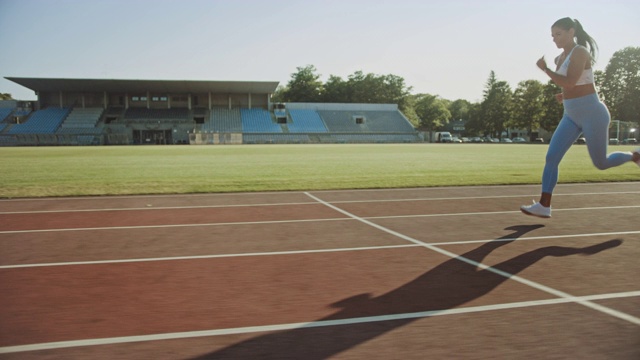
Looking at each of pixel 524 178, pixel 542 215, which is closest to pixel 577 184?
pixel 524 178

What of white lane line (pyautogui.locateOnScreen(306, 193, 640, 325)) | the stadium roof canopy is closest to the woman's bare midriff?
white lane line (pyautogui.locateOnScreen(306, 193, 640, 325))

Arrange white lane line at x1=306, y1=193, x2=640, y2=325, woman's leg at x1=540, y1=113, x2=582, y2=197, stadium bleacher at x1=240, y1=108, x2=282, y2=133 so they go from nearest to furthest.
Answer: white lane line at x1=306, y1=193, x2=640, y2=325 < woman's leg at x1=540, y1=113, x2=582, y2=197 < stadium bleacher at x1=240, y1=108, x2=282, y2=133

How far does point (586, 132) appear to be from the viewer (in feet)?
19.6

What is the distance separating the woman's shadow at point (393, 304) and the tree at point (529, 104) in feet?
342

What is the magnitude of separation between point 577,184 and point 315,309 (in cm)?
1058

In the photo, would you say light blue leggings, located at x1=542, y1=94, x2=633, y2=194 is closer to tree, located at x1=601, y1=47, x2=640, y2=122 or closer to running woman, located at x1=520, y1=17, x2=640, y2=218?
running woman, located at x1=520, y1=17, x2=640, y2=218

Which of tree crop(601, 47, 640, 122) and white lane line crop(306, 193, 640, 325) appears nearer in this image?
white lane line crop(306, 193, 640, 325)

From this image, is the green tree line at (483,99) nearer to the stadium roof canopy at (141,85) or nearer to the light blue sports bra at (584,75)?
the stadium roof canopy at (141,85)

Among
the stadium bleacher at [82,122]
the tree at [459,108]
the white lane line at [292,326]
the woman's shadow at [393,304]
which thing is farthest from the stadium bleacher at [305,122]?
the tree at [459,108]

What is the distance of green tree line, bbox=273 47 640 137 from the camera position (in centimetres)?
8481

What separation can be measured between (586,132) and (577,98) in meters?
0.44

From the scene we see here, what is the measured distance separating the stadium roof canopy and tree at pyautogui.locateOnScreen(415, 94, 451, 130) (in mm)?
55408

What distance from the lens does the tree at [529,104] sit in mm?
100312

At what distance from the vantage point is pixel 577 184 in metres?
11.7
